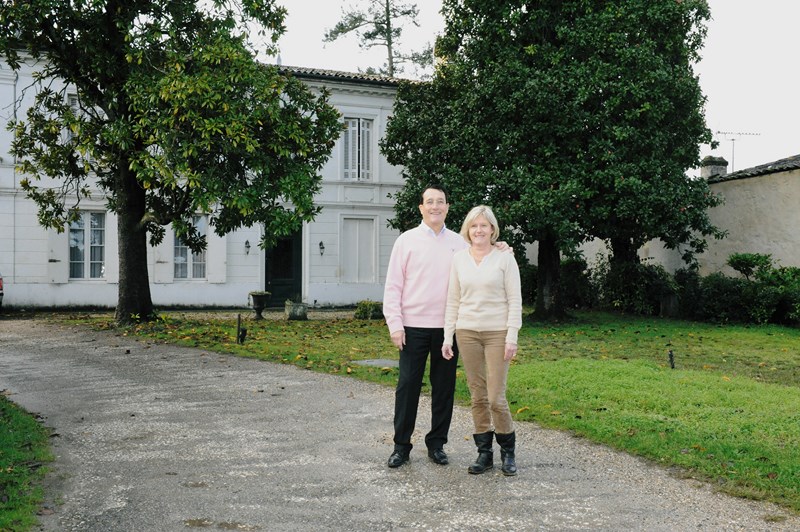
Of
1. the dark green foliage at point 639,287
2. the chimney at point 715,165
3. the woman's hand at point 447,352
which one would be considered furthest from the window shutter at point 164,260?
the woman's hand at point 447,352

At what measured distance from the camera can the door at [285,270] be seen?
81.4 feet

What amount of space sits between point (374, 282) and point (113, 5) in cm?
1253

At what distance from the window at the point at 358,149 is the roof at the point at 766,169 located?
1041 centimetres

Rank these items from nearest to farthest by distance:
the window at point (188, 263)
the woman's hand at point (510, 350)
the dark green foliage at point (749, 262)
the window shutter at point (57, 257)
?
the woman's hand at point (510, 350) < the dark green foliage at point (749, 262) < the window shutter at point (57, 257) < the window at point (188, 263)

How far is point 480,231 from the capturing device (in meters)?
5.66

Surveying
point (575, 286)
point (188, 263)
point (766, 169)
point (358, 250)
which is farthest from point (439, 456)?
point (358, 250)

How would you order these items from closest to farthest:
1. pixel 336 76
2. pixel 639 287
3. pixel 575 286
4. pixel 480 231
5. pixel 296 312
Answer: pixel 480 231
pixel 296 312
pixel 639 287
pixel 575 286
pixel 336 76

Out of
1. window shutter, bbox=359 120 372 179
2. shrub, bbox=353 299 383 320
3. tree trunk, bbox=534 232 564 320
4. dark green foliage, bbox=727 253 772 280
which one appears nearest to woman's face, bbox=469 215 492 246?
tree trunk, bbox=534 232 564 320

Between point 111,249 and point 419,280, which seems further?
point 111,249

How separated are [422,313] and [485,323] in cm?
52

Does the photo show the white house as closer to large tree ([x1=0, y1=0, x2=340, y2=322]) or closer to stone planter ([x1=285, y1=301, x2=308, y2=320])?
stone planter ([x1=285, y1=301, x2=308, y2=320])

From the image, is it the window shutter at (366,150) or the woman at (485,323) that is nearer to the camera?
the woman at (485,323)

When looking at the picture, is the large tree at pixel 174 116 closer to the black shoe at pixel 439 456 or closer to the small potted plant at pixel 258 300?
the small potted plant at pixel 258 300

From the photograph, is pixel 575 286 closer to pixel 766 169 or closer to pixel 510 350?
pixel 766 169
